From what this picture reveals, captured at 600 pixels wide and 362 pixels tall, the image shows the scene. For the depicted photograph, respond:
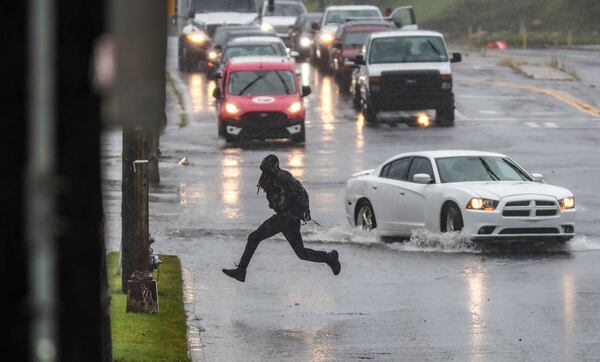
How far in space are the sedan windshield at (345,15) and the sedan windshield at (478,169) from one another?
33.7 meters

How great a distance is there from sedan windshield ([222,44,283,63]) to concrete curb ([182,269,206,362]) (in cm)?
2420

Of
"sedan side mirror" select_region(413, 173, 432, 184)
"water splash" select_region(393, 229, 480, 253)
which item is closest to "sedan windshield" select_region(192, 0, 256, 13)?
"water splash" select_region(393, 229, 480, 253)

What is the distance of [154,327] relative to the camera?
13500 millimetres

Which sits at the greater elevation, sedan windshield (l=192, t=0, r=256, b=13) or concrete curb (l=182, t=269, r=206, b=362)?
sedan windshield (l=192, t=0, r=256, b=13)

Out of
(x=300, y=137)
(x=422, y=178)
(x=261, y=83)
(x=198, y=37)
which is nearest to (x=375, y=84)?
(x=261, y=83)

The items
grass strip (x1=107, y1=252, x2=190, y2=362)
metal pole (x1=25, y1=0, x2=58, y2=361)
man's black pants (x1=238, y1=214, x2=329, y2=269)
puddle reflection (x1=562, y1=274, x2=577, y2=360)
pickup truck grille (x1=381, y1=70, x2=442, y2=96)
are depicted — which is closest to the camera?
metal pole (x1=25, y1=0, x2=58, y2=361)

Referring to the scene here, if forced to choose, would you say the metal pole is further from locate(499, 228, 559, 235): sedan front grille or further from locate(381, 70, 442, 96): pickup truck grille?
locate(381, 70, 442, 96): pickup truck grille

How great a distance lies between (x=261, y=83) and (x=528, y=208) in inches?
681

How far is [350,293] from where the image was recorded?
16266 mm

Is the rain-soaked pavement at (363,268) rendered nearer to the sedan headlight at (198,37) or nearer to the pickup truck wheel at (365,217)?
the pickup truck wheel at (365,217)

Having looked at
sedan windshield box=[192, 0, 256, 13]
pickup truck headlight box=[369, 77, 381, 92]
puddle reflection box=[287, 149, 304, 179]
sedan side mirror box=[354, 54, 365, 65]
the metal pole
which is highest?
the metal pole

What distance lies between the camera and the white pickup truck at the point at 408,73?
1489 inches

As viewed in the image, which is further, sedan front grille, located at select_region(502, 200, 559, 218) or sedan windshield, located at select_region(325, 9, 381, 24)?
sedan windshield, located at select_region(325, 9, 381, 24)

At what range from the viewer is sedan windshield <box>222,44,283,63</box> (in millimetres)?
41844
